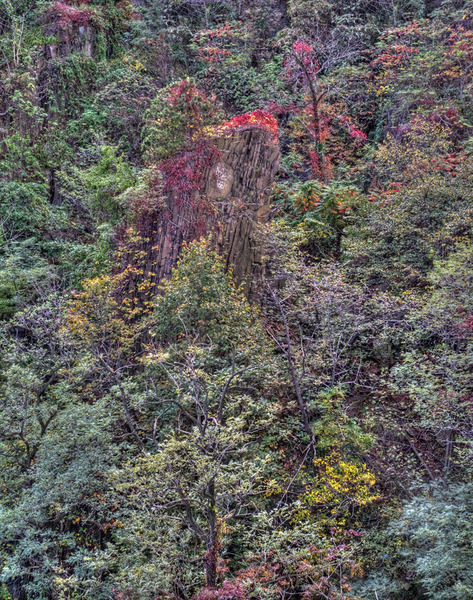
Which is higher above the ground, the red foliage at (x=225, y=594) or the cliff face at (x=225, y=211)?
the cliff face at (x=225, y=211)

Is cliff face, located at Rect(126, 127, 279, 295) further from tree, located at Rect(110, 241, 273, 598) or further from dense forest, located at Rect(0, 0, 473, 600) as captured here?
tree, located at Rect(110, 241, 273, 598)

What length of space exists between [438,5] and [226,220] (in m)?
14.0

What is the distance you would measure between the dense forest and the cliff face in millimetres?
56

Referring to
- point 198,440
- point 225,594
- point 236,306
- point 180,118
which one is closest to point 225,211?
point 180,118

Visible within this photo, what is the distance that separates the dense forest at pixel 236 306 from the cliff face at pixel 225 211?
6cm

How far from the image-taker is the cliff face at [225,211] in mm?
10508

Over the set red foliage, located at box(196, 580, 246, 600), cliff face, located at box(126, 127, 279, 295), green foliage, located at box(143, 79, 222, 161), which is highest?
green foliage, located at box(143, 79, 222, 161)

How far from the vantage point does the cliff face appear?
34.5 ft

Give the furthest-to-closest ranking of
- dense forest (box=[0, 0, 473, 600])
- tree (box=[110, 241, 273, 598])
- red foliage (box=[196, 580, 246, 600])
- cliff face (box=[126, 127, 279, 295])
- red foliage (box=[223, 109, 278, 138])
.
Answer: red foliage (box=[223, 109, 278, 138]), cliff face (box=[126, 127, 279, 295]), dense forest (box=[0, 0, 473, 600]), tree (box=[110, 241, 273, 598]), red foliage (box=[196, 580, 246, 600])

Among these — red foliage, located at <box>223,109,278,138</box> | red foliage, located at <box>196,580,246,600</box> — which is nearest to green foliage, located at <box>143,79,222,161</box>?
red foliage, located at <box>223,109,278,138</box>

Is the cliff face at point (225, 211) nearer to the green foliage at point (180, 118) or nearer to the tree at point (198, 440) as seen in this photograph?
the green foliage at point (180, 118)

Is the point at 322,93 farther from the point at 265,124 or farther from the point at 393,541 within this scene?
the point at 393,541

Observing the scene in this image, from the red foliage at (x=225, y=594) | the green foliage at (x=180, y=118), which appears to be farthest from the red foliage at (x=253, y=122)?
the red foliage at (x=225, y=594)

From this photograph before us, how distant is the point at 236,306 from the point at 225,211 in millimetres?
3414
